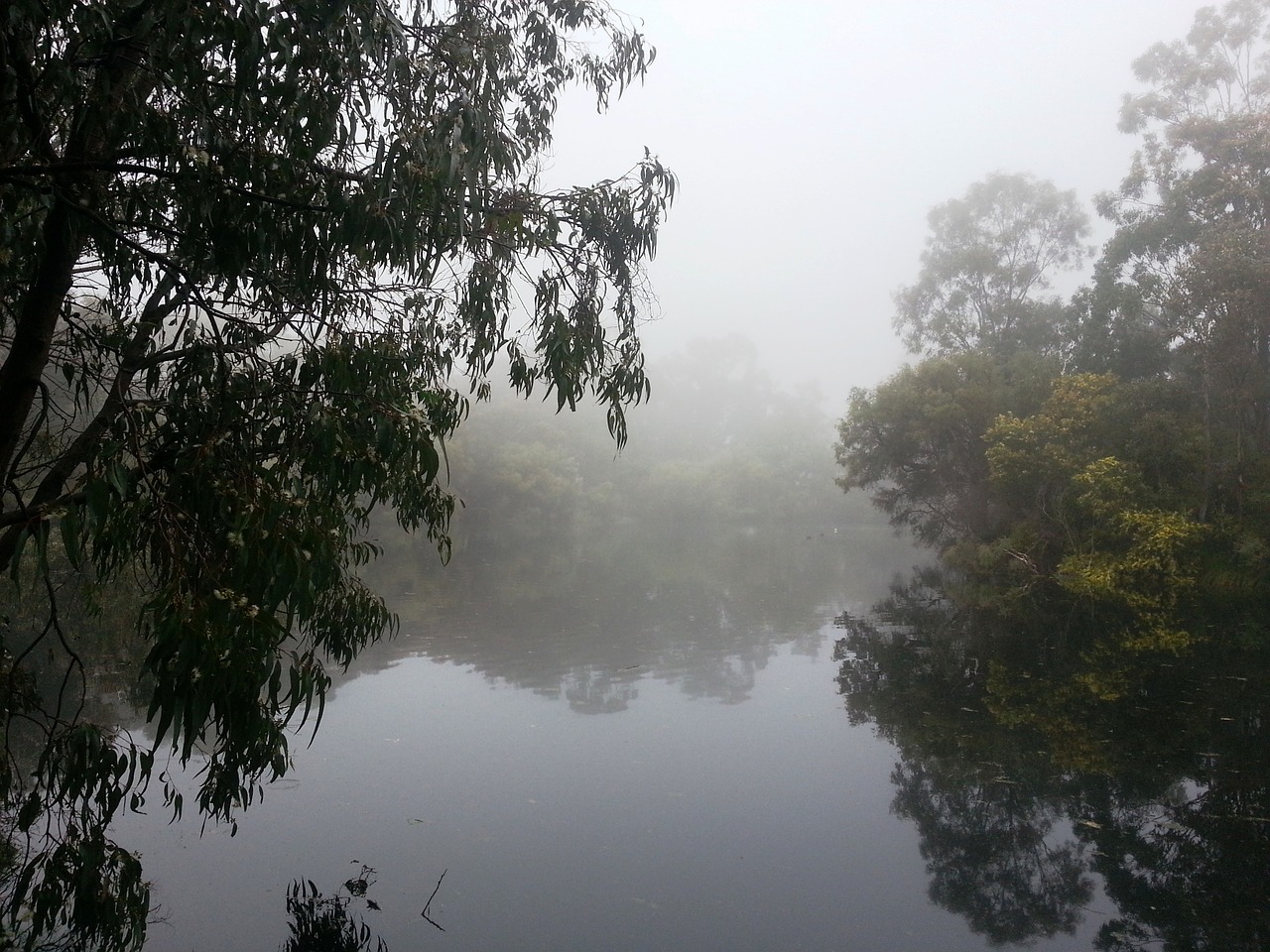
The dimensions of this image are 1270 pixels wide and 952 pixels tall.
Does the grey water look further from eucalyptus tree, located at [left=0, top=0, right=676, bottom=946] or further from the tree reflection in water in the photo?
eucalyptus tree, located at [left=0, top=0, right=676, bottom=946]

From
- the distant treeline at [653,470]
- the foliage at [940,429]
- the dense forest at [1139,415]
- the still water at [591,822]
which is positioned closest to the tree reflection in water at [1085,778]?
the still water at [591,822]

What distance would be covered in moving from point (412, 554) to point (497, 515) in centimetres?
1440

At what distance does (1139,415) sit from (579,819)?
1497 centimetres

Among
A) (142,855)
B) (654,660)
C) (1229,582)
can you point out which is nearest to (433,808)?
(142,855)

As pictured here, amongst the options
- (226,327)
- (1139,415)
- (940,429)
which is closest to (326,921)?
(226,327)

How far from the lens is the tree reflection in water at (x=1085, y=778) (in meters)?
3.91

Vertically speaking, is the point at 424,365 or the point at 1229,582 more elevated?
the point at 1229,582

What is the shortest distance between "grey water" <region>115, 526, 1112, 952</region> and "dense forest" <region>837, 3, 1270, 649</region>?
6288 mm

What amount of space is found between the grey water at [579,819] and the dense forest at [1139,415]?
629cm

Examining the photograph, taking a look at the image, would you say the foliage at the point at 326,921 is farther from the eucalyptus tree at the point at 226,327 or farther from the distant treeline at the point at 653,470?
the distant treeline at the point at 653,470

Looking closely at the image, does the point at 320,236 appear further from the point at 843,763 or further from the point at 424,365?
the point at 843,763

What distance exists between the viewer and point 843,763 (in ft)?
20.1

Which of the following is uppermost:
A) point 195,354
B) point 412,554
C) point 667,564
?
point 667,564

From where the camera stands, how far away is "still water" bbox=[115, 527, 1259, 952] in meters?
3.84
